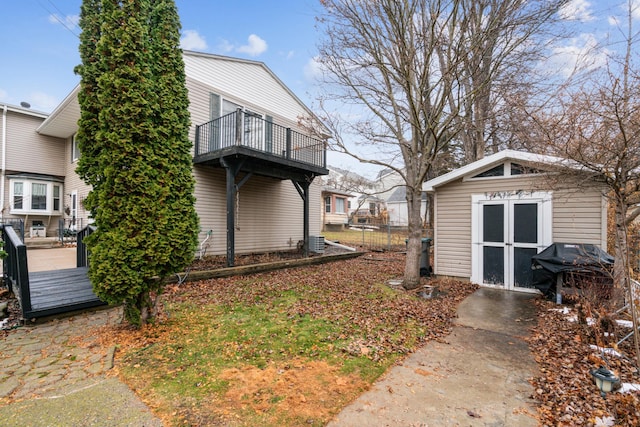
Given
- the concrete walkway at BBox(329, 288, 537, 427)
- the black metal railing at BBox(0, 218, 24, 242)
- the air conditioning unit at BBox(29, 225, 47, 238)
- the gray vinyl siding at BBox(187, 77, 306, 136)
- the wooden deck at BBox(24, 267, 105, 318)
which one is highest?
the gray vinyl siding at BBox(187, 77, 306, 136)

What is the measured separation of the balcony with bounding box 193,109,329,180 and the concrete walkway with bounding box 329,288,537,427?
18.7 ft

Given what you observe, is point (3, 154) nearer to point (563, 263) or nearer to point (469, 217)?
point (469, 217)

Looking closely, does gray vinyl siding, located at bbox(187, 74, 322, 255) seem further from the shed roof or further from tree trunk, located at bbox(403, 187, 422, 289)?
the shed roof

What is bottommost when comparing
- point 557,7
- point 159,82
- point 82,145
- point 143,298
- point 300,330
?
point 300,330

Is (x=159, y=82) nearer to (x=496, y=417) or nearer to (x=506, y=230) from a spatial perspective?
(x=496, y=417)

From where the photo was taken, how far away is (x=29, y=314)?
4.16 metres

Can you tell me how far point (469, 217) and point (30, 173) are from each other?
1837 cm

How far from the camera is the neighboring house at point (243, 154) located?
9183 millimetres

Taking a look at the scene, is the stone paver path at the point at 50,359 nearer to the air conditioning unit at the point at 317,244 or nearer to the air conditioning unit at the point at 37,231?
the air conditioning unit at the point at 317,244

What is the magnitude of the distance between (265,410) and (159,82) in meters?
4.01

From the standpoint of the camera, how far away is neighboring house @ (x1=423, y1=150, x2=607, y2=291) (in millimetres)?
6102

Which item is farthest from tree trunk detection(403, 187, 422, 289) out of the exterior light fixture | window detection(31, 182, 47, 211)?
window detection(31, 182, 47, 211)

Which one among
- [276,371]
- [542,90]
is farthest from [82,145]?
[542,90]

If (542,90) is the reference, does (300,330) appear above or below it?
below
